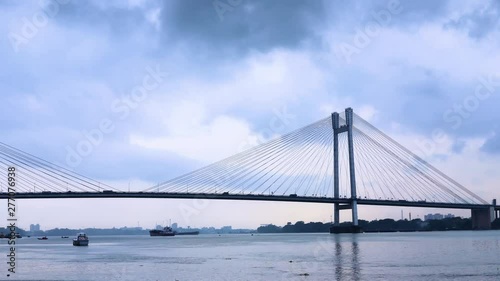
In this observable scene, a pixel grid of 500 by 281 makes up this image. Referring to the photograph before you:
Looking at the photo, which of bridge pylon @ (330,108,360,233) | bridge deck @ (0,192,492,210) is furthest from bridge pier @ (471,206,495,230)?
bridge pylon @ (330,108,360,233)

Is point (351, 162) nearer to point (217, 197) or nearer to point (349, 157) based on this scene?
point (349, 157)

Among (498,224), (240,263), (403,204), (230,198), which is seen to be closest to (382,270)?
(240,263)

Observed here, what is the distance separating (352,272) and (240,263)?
11.7 m

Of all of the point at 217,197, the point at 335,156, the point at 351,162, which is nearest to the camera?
the point at 217,197

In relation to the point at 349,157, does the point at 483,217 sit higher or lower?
lower

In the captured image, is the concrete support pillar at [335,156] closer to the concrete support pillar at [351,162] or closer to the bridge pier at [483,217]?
the concrete support pillar at [351,162]

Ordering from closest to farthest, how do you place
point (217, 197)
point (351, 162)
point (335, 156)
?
point (217, 197)
point (335, 156)
point (351, 162)

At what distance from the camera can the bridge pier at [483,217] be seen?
128250 millimetres

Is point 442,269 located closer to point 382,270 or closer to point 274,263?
point 382,270

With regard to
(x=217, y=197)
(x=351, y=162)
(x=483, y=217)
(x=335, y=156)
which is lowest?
(x=483, y=217)

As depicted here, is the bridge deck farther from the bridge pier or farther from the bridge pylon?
the bridge pier

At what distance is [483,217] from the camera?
13200 centimetres

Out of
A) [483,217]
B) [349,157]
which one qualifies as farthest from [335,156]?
[483,217]

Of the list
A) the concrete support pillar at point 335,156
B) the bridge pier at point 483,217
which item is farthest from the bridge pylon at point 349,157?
the bridge pier at point 483,217
